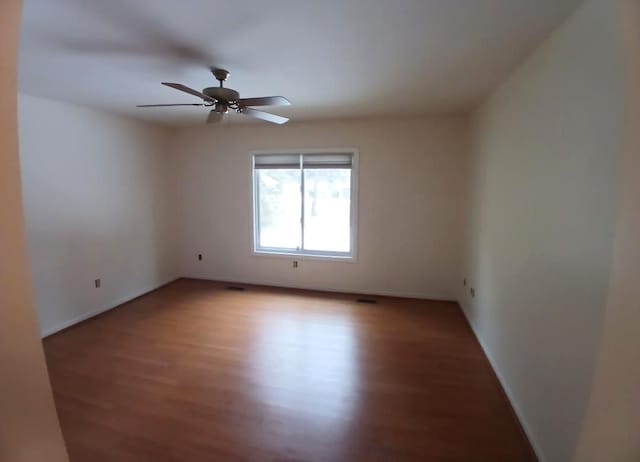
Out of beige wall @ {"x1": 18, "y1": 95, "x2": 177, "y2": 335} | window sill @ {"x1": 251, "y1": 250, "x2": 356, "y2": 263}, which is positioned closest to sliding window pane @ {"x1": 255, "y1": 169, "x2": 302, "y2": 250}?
window sill @ {"x1": 251, "y1": 250, "x2": 356, "y2": 263}

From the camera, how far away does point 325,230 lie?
4.44m

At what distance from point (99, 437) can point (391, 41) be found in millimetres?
3095

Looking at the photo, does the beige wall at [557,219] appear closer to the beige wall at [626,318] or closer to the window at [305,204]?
the beige wall at [626,318]

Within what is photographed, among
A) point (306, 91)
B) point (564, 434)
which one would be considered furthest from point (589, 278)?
point (306, 91)

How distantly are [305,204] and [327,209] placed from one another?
349 mm

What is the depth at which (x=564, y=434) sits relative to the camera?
1430 millimetres

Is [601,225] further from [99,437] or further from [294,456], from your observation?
[99,437]

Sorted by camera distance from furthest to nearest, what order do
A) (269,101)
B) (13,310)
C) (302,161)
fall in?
(302,161), (269,101), (13,310)

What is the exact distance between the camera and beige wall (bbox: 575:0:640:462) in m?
1.07

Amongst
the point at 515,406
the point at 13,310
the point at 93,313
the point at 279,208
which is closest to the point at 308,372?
the point at 515,406

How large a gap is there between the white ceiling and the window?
1327mm

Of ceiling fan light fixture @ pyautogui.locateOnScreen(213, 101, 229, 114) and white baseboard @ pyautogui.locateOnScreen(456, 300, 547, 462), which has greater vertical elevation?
ceiling fan light fixture @ pyautogui.locateOnScreen(213, 101, 229, 114)

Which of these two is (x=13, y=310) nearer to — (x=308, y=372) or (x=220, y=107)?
(x=220, y=107)

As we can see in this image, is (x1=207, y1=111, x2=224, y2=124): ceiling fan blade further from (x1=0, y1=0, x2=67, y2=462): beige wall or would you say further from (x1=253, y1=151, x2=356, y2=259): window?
(x1=253, y1=151, x2=356, y2=259): window
